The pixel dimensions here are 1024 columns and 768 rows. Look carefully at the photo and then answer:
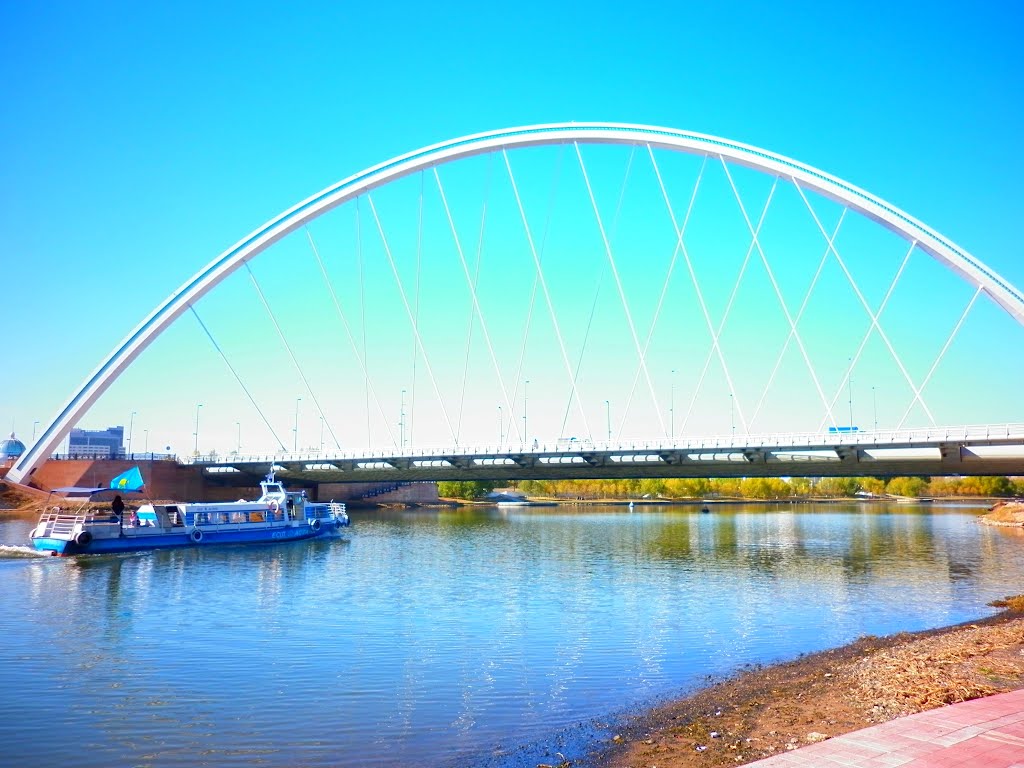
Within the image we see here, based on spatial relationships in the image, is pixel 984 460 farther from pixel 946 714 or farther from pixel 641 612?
pixel 946 714

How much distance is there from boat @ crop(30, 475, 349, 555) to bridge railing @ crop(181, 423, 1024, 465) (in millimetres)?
8394

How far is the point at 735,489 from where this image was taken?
513 ft

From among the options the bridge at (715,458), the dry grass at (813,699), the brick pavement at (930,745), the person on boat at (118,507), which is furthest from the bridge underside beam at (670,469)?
the brick pavement at (930,745)

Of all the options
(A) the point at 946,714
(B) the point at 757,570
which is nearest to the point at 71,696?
(A) the point at 946,714

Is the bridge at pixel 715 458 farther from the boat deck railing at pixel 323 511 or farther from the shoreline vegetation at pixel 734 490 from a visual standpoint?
the shoreline vegetation at pixel 734 490

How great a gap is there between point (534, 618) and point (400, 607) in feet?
16.2

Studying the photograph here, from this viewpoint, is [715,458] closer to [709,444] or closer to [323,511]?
[709,444]

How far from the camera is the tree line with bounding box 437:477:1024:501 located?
13288 centimetres

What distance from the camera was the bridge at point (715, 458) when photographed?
1725 inches

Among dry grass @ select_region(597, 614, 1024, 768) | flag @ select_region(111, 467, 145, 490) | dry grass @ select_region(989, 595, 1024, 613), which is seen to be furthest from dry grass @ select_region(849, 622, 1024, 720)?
flag @ select_region(111, 467, 145, 490)

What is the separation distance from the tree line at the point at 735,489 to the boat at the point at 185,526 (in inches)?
2931

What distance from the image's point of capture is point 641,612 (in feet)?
81.0

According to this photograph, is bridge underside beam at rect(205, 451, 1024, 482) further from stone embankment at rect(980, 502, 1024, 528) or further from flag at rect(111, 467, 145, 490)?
stone embankment at rect(980, 502, 1024, 528)

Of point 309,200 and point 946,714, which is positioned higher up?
point 309,200
